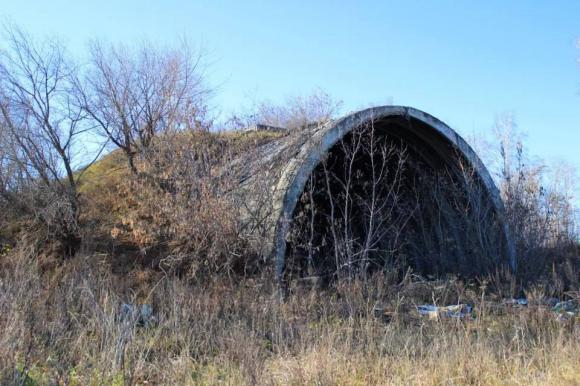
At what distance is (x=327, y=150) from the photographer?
407 inches

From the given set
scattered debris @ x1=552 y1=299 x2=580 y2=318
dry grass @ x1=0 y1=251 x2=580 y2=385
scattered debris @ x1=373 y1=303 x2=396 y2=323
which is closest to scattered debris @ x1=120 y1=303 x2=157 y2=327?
dry grass @ x1=0 y1=251 x2=580 y2=385

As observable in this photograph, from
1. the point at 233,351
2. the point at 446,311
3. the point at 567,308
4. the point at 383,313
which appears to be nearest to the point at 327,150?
the point at 383,313

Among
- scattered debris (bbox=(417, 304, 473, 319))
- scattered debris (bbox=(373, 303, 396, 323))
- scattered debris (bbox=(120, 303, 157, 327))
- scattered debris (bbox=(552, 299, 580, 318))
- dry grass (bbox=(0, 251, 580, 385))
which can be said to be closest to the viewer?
dry grass (bbox=(0, 251, 580, 385))

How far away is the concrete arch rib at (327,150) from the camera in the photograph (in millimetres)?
9461

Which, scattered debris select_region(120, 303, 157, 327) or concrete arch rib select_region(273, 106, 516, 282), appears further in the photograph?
concrete arch rib select_region(273, 106, 516, 282)

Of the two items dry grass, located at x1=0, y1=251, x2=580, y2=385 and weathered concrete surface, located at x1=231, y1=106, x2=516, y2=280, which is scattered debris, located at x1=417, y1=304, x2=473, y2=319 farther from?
weathered concrete surface, located at x1=231, y1=106, x2=516, y2=280

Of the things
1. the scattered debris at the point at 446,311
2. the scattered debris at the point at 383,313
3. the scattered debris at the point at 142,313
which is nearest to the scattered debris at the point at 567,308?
the scattered debris at the point at 446,311

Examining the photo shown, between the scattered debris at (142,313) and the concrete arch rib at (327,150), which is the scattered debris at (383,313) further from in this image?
the scattered debris at (142,313)

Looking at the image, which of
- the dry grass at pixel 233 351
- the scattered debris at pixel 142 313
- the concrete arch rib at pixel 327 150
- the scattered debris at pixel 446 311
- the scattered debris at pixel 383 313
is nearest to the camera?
the dry grass at pixel 233 351

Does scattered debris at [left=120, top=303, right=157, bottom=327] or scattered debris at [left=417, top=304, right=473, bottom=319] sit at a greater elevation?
scattered debris at [left=120, top=303, right=157, bottom=327]

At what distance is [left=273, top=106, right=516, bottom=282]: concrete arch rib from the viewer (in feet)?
31.0

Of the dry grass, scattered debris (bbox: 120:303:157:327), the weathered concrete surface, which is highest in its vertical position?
the weathered concrete surface

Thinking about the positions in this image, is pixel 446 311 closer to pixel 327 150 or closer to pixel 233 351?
pixel 233 351

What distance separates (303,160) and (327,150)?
618 mm
